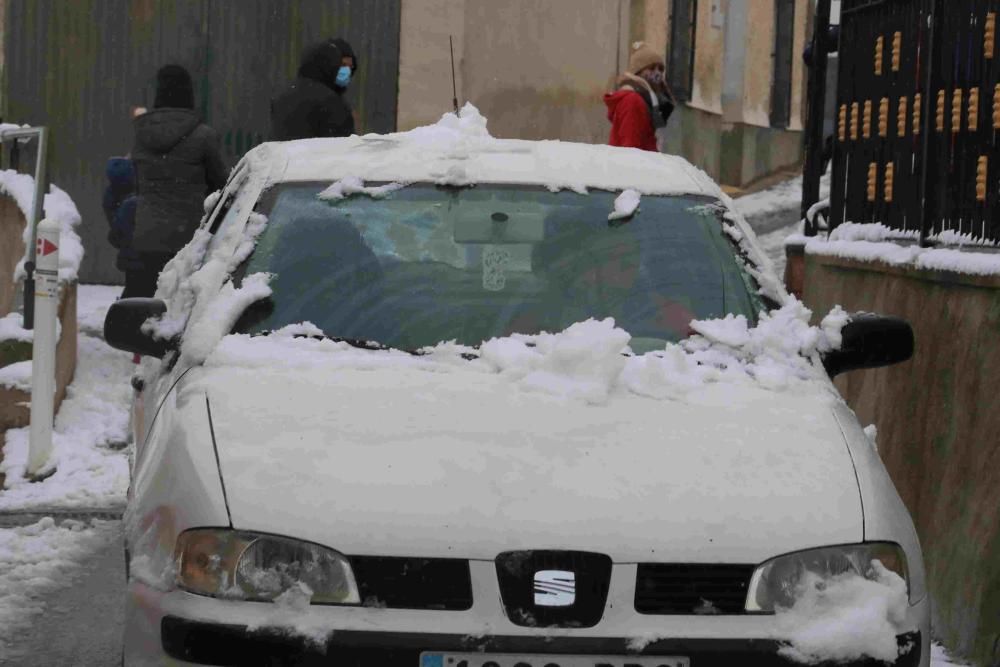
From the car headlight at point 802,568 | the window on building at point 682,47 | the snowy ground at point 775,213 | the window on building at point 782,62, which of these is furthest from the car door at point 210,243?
the window on building at point 782,62

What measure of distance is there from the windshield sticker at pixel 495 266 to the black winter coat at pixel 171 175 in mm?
6516

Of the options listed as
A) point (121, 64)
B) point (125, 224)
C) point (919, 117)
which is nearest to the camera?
point (919, 117)

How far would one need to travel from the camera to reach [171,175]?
37.9 ft

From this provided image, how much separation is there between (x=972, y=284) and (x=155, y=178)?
20.2 feet

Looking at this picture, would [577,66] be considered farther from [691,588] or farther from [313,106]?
[691,588]

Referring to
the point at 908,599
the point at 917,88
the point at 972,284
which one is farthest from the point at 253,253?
the point at 917,88

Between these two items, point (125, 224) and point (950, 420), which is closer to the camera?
point (950, 420)

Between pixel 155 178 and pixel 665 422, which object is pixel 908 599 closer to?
pixel 665 422

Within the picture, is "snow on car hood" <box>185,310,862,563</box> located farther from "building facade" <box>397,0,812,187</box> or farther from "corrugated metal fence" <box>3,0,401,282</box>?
"building facade" <box>397,0,812,187</box>

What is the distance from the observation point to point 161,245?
11.6 meters

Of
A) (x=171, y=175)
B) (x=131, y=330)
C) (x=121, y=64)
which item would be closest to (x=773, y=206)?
(x=121, y=64)

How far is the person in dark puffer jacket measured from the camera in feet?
37.9

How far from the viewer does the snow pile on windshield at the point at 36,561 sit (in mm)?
6695

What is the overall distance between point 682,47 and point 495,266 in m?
19.1
